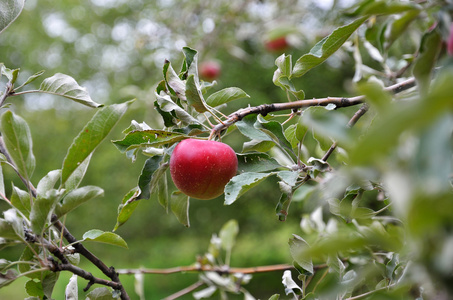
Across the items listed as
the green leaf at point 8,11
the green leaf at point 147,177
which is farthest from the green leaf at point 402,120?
the green leaf at point 8,11

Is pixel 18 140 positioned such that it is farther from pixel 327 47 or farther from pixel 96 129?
pixel 327 47

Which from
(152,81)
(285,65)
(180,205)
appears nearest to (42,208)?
(180,205)

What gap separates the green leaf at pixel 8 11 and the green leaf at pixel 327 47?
0.35 metres

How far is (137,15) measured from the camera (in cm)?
463

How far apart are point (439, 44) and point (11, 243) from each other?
439mm

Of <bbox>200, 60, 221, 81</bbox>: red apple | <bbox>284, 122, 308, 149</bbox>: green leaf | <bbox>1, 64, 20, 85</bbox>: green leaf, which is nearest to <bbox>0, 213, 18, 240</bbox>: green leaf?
<bbox>1, 64, 20, 85</bbox>: green leaf

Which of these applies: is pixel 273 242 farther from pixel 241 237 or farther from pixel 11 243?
pixel 11 243

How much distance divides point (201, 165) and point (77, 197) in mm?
154

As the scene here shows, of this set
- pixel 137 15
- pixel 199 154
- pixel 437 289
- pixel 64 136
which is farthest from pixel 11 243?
pixel 64 136

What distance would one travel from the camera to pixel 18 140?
439 mm

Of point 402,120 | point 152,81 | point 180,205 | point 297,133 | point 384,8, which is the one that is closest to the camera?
point 402,120

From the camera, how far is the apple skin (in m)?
0.54

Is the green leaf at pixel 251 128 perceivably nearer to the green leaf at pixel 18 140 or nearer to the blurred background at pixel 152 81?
the green leaf at pixel 18 140

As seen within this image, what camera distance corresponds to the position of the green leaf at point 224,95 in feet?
1.88
